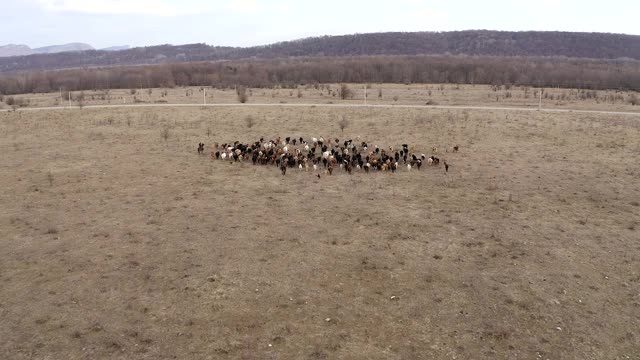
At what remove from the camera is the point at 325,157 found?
22875mm

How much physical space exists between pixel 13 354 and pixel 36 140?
23942 mm

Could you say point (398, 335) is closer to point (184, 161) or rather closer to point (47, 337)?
point (47, 337)

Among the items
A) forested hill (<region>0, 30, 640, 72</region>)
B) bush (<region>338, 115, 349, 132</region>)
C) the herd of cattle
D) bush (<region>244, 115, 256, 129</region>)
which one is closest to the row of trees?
bush (<region>244, 115, 256, 129</region>)

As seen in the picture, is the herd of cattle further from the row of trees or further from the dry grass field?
the row of trees

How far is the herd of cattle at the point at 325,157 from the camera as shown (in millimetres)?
22078

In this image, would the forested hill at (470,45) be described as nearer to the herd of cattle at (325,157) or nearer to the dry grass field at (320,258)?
the dry grass field at (320,258)

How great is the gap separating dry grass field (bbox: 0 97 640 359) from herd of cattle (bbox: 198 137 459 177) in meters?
0.75

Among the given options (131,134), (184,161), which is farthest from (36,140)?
(184,161)

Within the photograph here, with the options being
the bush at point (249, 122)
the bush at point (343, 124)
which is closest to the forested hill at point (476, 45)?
the bush at point (343, 124)

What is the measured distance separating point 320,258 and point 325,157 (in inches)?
403

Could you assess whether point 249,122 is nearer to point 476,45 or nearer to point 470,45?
point 476,45

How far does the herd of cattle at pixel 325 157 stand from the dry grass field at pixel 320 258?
2.45 feet

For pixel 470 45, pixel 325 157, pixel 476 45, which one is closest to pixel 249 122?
pixel 325 157

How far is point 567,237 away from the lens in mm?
14445
